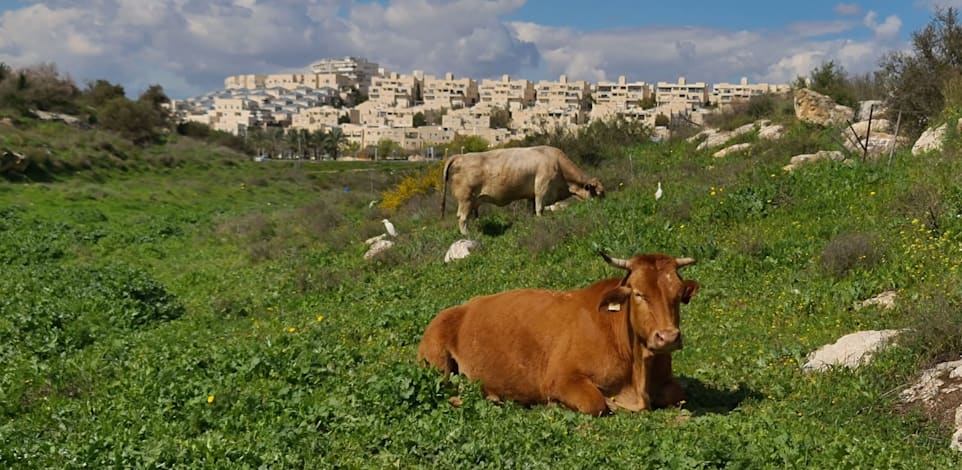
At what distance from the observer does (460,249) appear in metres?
18.7

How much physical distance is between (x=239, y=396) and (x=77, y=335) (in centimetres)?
606

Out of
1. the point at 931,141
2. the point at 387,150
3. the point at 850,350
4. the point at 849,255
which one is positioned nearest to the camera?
the point at 850,350

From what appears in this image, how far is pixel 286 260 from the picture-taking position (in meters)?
22.3

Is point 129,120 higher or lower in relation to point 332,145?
higher

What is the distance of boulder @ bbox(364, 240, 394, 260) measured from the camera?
65.6ft

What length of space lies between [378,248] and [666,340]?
1371 centimetres

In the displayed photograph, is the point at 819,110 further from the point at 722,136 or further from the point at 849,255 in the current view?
the point at 849,255

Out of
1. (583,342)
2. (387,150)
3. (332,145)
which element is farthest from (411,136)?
(583,342)

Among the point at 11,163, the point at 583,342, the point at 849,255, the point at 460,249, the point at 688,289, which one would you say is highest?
the point at 688,289

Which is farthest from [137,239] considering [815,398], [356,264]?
[815,398]

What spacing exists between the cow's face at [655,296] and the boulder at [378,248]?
12178 mm

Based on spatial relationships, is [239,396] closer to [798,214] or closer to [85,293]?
[85,293]

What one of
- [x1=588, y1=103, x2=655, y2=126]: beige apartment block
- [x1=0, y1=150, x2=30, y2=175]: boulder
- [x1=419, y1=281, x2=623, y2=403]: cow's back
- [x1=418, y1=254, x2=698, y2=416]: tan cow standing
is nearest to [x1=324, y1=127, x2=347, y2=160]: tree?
[x1=588, y1=103, x2=655, y2=126]: beige apartment block

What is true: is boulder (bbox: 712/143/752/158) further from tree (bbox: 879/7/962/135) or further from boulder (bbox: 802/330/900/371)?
boulder (bbox: 802/330/900/371)
